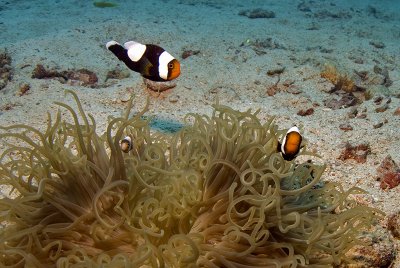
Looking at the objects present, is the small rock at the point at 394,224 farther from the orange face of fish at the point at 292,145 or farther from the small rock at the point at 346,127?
the small rock at the point at 346,127

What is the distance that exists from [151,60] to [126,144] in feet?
1.97

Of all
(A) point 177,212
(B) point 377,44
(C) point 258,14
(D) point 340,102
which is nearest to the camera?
(A) point 177,212

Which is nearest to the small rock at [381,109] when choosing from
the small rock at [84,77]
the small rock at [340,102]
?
the small rock at [340,102]

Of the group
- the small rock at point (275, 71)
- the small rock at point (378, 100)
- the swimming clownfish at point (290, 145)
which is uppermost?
the swimming clownfish at point (290, 145)

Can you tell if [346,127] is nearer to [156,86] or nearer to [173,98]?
[173,98]

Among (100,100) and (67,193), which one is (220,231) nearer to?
(67,193)

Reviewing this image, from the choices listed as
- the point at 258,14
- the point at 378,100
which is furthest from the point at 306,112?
the point at 258,14

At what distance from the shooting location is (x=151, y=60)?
288 cm

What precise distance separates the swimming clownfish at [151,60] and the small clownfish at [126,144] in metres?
0.47

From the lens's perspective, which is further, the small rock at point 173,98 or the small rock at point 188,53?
the small rock at point 188,53

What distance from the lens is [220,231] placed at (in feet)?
7.64

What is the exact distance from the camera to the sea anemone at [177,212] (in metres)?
2.19

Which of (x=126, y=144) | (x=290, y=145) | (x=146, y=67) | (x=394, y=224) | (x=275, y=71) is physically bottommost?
(x=394, y=224)

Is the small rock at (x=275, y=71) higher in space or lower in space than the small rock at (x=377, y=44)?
lower
